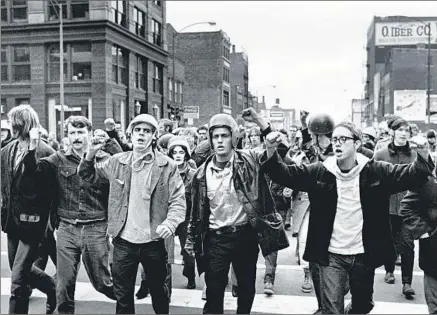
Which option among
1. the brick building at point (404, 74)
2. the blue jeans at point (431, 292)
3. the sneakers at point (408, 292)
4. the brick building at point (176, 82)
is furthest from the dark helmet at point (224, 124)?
the brick building at point (404, 74)

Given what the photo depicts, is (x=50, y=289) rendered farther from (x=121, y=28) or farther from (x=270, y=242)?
(x=121, y=28)

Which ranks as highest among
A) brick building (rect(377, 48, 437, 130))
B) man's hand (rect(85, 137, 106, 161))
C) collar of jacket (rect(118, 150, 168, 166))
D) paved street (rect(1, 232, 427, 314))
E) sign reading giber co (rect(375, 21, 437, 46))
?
sign reading giber co (rect(375, 21, 437, 46))

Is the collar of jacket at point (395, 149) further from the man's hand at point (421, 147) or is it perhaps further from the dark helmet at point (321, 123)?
the man's hand at point (421, 147)

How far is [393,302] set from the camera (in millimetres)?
6215

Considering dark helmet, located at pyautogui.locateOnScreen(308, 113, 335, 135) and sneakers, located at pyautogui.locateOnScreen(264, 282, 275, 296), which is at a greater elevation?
dark helmet, located at pyautogui.locateOnScreen(308, 113, 335, 135)

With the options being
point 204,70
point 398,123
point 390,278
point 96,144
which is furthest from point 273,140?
point 204,70

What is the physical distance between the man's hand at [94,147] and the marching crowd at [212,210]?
0.03ft

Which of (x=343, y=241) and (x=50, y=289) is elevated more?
(x=343, y=241)

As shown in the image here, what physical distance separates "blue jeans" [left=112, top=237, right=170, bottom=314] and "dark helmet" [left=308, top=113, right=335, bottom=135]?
1947 mm

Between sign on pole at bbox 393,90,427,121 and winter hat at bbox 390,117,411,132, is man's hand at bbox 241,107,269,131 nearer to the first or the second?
winter hat at bbox 390,117,411,132

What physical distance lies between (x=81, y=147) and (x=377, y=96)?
86.2 metres

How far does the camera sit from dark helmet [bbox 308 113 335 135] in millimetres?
5375

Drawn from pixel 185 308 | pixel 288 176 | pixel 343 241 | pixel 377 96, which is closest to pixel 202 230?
pixel 288 176

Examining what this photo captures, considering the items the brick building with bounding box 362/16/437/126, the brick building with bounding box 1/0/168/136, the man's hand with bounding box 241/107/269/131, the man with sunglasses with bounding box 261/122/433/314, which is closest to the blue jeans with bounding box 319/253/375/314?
the man with sunglasses with bounding box 261/122/433/314
